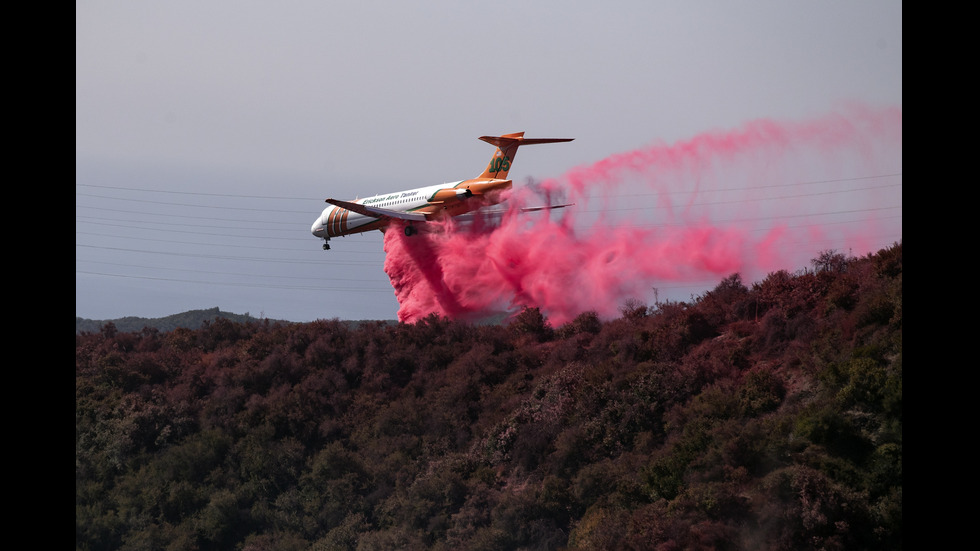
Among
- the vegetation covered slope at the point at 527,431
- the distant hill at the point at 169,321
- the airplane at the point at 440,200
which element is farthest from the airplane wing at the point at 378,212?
the distant hill at the point at 169,321

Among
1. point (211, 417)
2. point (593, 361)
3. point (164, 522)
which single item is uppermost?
point (593, 361)

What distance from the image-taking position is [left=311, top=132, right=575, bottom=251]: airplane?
167 feet

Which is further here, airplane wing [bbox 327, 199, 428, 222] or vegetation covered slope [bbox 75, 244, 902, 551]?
airplane wing [bbox 327, 199, 428, 222]

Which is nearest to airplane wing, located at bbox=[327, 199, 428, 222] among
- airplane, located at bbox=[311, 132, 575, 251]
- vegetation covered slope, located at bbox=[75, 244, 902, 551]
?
airplane, located at bbox=[311, 132, 575, 251]

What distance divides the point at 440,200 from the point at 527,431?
17.0 metres

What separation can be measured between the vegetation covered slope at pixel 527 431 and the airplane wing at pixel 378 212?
6009mm

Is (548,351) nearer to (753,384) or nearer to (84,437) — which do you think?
(753,384)

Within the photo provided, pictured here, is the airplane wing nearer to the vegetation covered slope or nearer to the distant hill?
the vegetation covered slope

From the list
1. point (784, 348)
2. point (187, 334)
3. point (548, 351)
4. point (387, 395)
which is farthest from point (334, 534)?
point (187, 334)

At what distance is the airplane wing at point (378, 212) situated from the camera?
53.7m

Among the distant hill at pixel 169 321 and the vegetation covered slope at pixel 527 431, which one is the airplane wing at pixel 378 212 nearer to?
the vegetation covered slope at pixel 527 431

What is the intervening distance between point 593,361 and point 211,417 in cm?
1947

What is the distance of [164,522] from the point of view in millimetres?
41031

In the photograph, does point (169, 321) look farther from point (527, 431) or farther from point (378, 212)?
point (527, 431)
